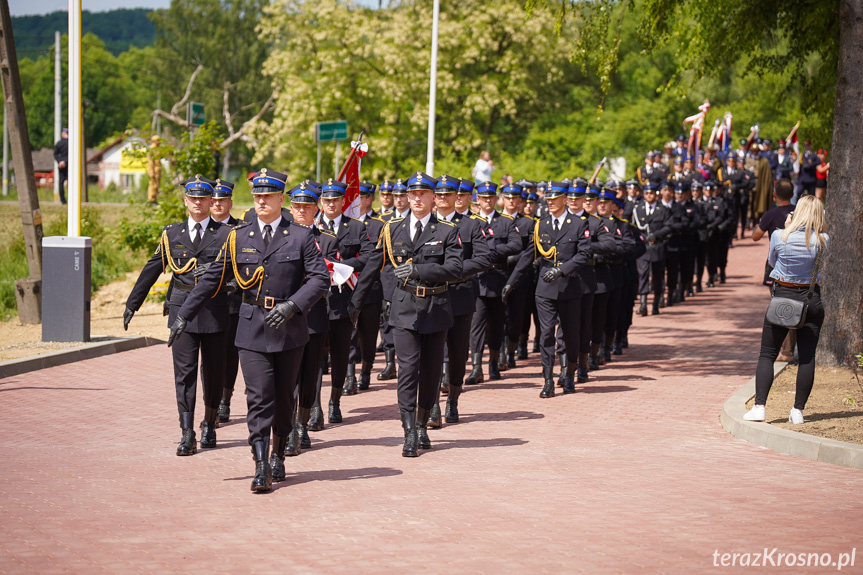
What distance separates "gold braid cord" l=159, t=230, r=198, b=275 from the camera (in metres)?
8.83

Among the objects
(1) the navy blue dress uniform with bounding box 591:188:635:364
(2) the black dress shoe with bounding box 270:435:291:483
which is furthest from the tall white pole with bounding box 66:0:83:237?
(2) the black dress shoe with bounding box 270:435:291:483

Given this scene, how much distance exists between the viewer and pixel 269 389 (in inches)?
290

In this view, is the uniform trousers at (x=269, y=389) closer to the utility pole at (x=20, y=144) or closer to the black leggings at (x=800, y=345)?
the black leggings at (x=800, y=345)

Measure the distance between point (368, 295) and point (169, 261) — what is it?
8.24 ft

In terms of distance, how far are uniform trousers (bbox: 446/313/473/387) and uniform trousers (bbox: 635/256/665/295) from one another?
9545mm

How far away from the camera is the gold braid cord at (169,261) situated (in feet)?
29.0

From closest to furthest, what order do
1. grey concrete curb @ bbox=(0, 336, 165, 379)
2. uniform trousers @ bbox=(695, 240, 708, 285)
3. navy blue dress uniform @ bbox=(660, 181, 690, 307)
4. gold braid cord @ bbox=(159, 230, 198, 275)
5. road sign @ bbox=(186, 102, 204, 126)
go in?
gold braid cord @ bbox=(159, 230, 198, 275) < grey concrete curb @ bbox=(0, 336, 165, 379) < navy blue dress uniform @ bbox=(660, 181, 690, 307) < road sign @ bbox=(186, 102, 204, 126) < uniform trousers @ bbox=(695, 240, 708, 285)

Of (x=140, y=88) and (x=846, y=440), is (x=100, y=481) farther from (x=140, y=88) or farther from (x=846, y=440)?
(x=140, y=88)

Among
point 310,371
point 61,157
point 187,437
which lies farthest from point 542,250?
point 61,157

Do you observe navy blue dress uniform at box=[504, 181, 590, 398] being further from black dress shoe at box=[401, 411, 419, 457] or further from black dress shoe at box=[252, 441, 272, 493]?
black dress shoe at box=[252, 441, 272, 493]

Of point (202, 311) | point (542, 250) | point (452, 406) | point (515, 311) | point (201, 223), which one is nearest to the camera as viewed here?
point (202, 311)

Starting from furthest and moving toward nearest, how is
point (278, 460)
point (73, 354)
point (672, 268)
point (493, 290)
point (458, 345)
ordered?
point (672, 268)
point (73, 354)
point (493, 290)
point (458, 345)
point (278, 460)

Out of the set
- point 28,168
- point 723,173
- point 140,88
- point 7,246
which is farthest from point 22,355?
point 140,88

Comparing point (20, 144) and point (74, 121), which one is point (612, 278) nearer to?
point (74, 121)
